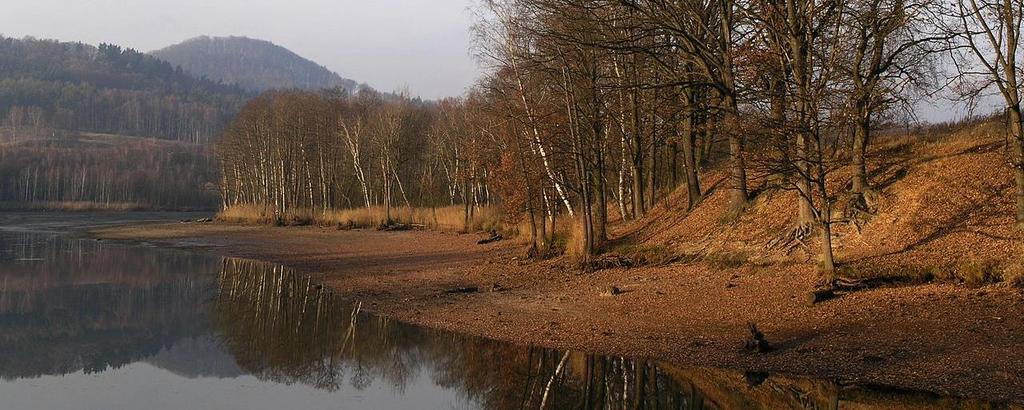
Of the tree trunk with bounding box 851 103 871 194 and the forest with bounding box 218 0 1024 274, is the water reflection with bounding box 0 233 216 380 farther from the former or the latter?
the tree trunk with bounding box 851 103 871 194

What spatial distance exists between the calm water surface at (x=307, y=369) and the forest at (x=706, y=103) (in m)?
5.77

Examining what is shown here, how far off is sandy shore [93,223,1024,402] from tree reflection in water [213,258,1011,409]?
1.77 ft

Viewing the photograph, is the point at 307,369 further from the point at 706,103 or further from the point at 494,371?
the point at 706,103

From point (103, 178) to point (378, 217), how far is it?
8991 centimetres

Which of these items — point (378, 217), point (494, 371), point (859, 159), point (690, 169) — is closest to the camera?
point (494, 371)

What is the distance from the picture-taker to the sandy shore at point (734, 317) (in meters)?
9.59

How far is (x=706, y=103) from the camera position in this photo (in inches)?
859

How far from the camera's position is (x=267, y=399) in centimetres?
977

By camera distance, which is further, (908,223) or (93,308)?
(93,308)

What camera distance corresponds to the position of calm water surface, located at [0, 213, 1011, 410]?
916 cm

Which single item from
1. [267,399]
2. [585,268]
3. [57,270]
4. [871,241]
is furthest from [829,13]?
[57,270]

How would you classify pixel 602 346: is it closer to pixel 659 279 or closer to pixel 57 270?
pixel 659 279

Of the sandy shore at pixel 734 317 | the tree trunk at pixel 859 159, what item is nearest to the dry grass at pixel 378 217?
the sandy shore at pixel 734 317

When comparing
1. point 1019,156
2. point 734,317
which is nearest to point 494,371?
point 734,317
